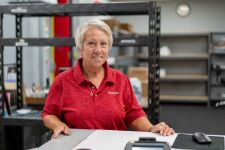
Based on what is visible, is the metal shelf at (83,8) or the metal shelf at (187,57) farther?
the metal shelf at (187,57)

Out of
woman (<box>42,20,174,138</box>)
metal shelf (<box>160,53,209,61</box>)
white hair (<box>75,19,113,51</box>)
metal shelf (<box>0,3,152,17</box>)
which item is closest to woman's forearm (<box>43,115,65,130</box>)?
woman (<box>42,20,174,138</box>)

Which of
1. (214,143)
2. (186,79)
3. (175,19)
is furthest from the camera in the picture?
(175,19)

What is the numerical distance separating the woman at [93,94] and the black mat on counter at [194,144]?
0.30 metres

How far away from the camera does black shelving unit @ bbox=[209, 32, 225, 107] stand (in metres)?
6.86

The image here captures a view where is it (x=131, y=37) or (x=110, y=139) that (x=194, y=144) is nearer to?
(x=110, y=139)

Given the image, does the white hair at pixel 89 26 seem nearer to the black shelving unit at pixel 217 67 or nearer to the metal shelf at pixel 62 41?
the metal shelf at pixel 62 41

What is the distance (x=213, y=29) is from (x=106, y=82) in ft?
20.1

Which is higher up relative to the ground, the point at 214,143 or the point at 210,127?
the point at 214,143

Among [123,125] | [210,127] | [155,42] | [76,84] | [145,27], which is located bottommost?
[210,127]

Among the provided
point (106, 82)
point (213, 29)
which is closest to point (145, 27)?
point (213, 29)

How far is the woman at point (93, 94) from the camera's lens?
5.81 ft

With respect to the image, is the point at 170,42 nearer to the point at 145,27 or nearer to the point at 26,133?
the point at 145,27

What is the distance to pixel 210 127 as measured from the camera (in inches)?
201

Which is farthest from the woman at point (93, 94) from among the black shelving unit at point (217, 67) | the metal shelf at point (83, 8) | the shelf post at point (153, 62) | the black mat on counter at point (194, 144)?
the black shelving unit at point (217, 67)
